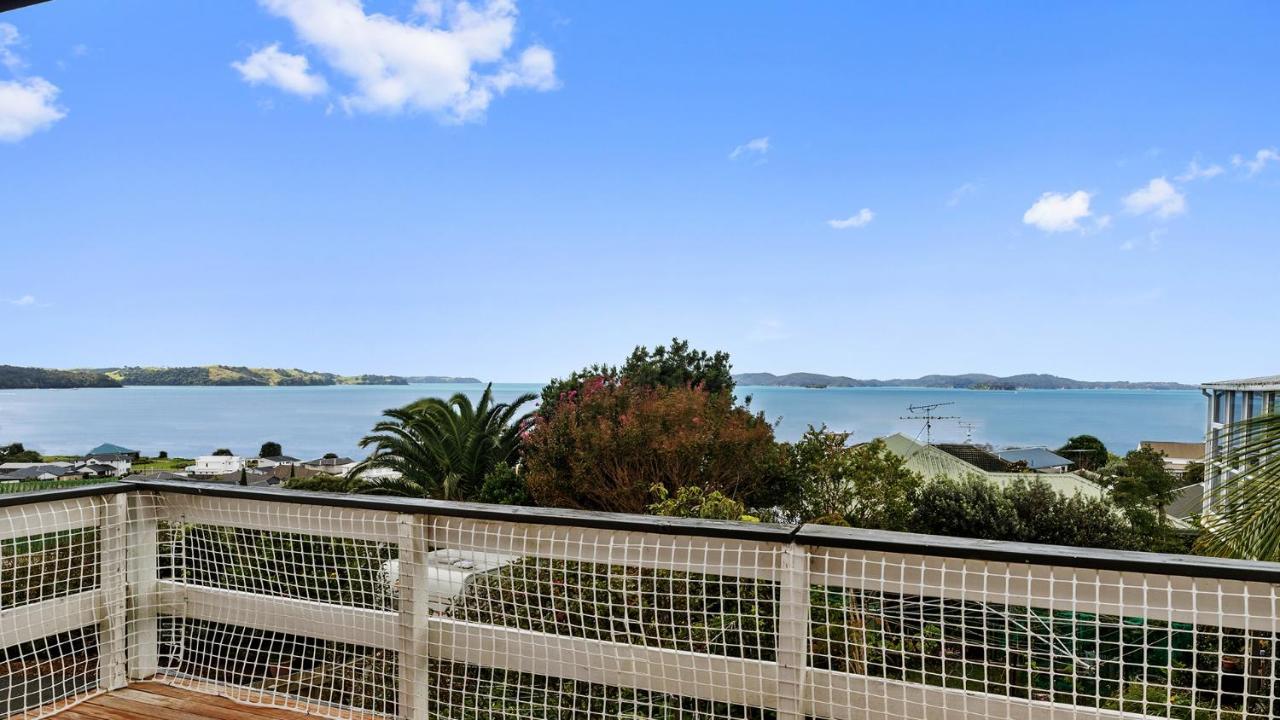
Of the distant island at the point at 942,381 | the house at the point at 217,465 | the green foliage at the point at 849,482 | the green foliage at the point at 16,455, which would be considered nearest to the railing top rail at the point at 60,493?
the green foliage at the point at 849,482

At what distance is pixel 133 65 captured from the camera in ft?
66.7

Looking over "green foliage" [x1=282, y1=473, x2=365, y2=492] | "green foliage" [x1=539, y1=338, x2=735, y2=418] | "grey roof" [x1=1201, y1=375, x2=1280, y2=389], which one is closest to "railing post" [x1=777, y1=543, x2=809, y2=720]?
"grey roof" [x1=1201, y1=375, x2=1280, y2=389]

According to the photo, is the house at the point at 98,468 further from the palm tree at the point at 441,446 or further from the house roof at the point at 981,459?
the house roof at the point at 981,459

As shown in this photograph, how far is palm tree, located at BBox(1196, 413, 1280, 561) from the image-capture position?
7.78 ft

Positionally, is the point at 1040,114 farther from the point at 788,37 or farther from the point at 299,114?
the point at 299,114

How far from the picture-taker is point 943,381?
63.7 m

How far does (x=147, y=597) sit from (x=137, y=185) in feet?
106

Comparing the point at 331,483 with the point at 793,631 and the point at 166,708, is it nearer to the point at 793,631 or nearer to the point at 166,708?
the point at 166,708

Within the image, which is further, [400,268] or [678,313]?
[678,313]

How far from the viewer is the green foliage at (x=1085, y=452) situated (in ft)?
123

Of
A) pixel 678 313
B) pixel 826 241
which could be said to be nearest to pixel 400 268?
pixel 678 313

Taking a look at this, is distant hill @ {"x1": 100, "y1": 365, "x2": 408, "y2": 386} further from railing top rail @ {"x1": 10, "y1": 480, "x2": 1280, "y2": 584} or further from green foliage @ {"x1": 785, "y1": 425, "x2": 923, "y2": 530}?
railing top rail @ {"x1": 10, "y1": 480, "x2": 1280, "y2": 584}

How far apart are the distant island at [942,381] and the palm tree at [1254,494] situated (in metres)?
55.0

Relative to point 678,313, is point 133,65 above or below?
above
